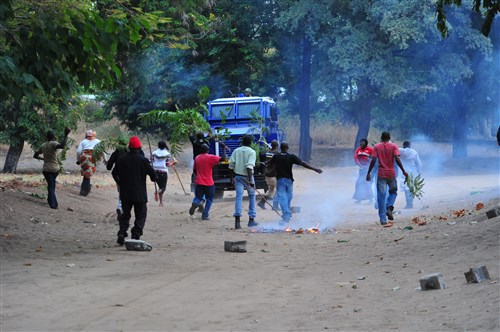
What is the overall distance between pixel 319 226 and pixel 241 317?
9.45 meters

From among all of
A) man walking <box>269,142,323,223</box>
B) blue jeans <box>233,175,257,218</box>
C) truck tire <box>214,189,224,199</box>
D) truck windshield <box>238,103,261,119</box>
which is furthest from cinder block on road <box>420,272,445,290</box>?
truck tire <box>214,189,224,199</box>

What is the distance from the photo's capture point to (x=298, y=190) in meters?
28.4

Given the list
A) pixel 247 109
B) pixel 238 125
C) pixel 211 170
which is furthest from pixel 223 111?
pixel 211 170

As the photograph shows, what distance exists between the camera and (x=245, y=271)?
11.6m

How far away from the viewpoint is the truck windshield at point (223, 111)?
82.0ft

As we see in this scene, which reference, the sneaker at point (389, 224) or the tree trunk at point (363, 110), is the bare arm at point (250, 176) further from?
the tree trunk at point (363, 110)

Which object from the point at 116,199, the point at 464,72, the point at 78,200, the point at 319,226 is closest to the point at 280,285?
the point at 319,226

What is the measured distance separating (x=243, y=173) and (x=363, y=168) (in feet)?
17.6

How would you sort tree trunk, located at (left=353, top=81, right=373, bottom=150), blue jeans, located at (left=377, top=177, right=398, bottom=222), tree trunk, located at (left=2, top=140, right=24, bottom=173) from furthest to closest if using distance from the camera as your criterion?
tree trunk, located at (left=353, top=81, right=373, bottom=150) < tree trunk, located at (left=2, top=140, right=24, bottom=173) < blue jeans, located at (left=377, top=177, right=398, bottom=222)

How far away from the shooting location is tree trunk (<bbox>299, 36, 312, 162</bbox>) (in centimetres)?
4188

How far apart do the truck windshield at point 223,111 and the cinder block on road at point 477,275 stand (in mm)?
16049

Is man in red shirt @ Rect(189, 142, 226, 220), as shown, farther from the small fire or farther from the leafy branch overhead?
the leafy branch overhead

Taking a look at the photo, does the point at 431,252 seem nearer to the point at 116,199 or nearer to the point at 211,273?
the point at 211,273

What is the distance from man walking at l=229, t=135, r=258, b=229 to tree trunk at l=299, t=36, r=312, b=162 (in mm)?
24593
